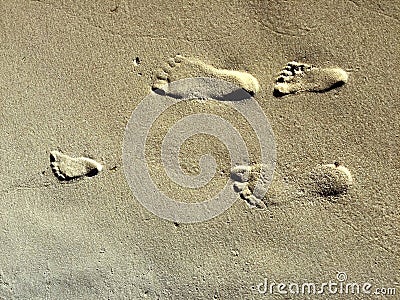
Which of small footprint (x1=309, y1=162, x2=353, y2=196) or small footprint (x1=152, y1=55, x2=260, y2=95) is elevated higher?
small footprint (x1=152, y1=55, x2=260, y2=95)

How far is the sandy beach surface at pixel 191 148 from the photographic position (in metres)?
2.46

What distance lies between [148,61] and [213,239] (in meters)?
1.24

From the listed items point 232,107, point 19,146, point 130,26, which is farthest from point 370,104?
point 19,146

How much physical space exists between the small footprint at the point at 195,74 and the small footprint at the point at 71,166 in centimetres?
66

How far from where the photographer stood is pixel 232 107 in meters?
2.52

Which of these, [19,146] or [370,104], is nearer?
[370,104]

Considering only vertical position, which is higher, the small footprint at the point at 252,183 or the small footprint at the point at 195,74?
the small footprint at the point at 195,74

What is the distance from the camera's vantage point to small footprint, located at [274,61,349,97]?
8.04 feet

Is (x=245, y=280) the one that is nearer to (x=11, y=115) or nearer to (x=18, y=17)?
(x=11, y=115)
